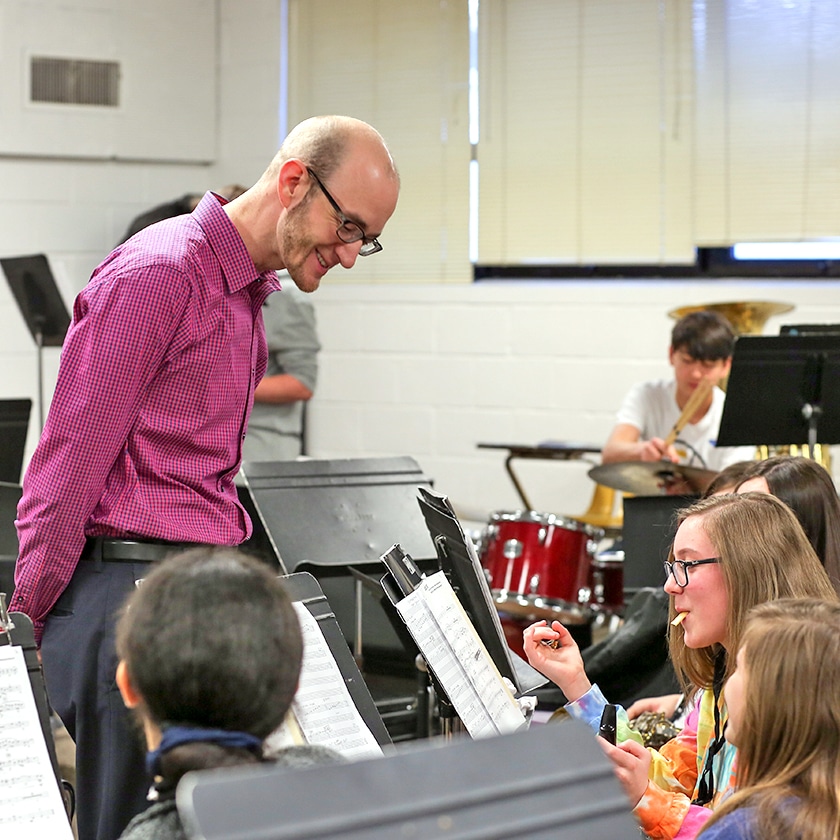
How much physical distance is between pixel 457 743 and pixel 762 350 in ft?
8.66

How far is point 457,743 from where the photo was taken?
921mm

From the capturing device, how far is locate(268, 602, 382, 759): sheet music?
1.57 m

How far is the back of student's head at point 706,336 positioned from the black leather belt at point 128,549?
256 centimetres

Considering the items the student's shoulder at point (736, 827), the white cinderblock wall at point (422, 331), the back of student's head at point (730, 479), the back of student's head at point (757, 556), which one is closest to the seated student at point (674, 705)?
the back of student's head at point (730, 479)

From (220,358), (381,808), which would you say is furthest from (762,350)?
(381,808)

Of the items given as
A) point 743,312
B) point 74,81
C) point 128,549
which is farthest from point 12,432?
point 74,81

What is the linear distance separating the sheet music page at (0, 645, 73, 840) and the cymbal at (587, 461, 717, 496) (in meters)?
2.54

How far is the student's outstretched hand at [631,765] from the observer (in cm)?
161

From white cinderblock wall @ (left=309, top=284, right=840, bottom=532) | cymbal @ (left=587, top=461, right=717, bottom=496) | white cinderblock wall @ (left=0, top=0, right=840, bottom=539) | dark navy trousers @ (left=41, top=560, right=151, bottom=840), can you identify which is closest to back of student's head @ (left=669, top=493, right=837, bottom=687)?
dark navy trousers @ (left=41, top=560, right=151, bottom=840)

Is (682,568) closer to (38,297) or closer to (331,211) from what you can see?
(331,211)

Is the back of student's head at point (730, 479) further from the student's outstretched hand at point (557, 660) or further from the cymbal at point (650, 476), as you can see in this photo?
the cymbal at point (650, 476)

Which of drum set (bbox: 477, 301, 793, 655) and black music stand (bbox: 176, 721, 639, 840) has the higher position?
black music stand (bbox: 176, 721, 639, 840)

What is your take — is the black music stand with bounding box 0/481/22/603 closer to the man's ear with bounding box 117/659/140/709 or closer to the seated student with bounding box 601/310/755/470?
the man's ear with bounding box 117/659/140/709

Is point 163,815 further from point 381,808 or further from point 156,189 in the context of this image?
point 156,189
